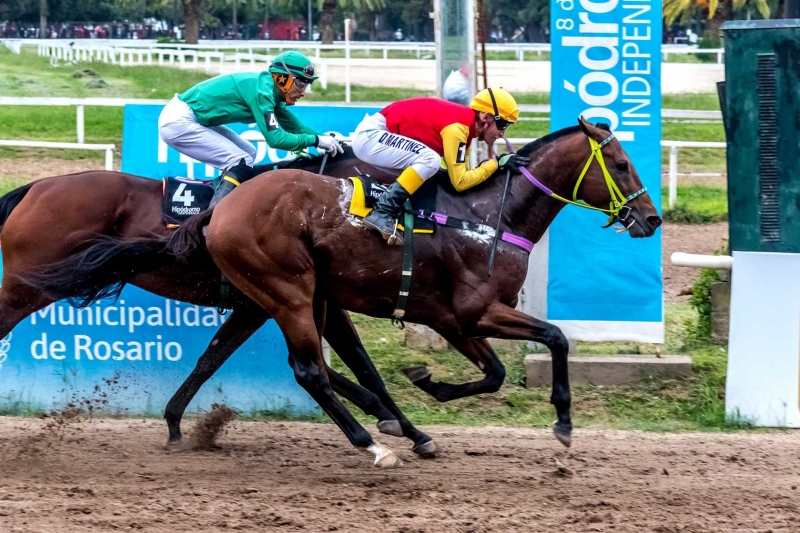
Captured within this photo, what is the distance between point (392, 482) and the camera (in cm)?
547

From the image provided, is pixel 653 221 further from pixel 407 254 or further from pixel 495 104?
pixel 407 254

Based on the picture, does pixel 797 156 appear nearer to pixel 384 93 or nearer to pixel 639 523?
pixel 639 523

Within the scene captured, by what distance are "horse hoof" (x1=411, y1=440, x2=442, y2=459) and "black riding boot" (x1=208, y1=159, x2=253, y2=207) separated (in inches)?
70.9

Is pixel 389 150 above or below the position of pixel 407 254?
above

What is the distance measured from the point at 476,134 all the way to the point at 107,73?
19587mm

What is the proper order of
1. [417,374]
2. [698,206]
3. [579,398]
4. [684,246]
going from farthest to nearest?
[698,206]
[684,246]
[579,398]
[417,374]

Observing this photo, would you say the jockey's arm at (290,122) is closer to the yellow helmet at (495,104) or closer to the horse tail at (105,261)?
the horse tail at (105,261)

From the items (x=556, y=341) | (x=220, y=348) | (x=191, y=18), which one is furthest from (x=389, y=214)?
(x=191, y=18)

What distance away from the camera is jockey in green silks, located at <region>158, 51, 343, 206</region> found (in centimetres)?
615

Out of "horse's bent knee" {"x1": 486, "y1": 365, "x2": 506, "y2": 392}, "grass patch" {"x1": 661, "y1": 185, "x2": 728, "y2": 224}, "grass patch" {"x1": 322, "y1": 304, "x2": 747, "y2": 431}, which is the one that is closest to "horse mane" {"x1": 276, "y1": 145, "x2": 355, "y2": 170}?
"horse's bent knee" {"x1": 486, "y1": 365, "x2": 506, "y2": 392}

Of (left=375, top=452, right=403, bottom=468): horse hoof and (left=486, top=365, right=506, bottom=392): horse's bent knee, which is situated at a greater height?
(left=486, top=365, right=506, bottom=392): horse's bent knee

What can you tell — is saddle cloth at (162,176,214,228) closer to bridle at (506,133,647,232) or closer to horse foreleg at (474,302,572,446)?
horse foreleg at (474,302,572,446)

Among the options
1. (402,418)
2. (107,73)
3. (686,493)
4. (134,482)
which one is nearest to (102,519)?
(134,482)

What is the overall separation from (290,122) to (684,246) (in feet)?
20.2
